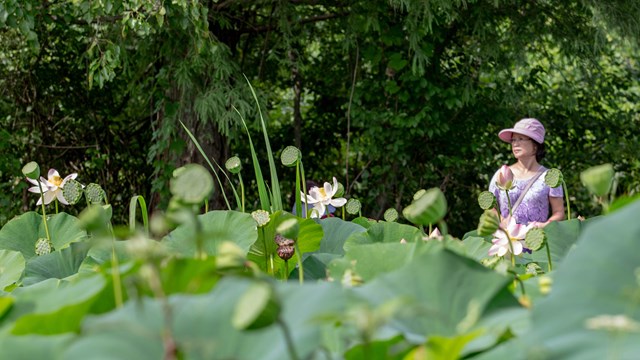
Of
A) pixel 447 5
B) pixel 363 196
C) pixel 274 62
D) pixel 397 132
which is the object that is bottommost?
pixel 363 196

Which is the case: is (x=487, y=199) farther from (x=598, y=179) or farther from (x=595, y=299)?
(x=595, y=299)

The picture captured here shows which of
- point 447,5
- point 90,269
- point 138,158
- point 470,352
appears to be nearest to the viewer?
point 470,352

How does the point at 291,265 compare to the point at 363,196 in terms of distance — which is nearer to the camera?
the point at 291,265

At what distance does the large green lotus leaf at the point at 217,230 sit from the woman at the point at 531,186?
2.25 meters

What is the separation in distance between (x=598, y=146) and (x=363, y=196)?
6.00ft

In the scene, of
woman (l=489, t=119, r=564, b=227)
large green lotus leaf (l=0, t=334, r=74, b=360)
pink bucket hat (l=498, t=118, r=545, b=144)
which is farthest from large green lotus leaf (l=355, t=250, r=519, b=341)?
pink bucket hat (l=498, t=118, r=545, b=144)

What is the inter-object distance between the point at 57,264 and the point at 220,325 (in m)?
0.92

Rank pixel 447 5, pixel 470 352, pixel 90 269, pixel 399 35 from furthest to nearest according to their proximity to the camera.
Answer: pixel 399 35, pixel 447 5, pixel 90 269, pixel 470 352

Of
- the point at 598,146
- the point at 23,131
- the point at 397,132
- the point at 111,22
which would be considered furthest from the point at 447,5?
the point at 23,131

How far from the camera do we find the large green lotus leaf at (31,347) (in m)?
0.54

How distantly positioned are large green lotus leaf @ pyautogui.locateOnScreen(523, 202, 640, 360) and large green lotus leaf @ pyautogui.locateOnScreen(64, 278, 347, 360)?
13cm

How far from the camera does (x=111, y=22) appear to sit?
5.09 m

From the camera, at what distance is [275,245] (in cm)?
127

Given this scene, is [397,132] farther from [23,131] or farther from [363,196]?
[23,131]
